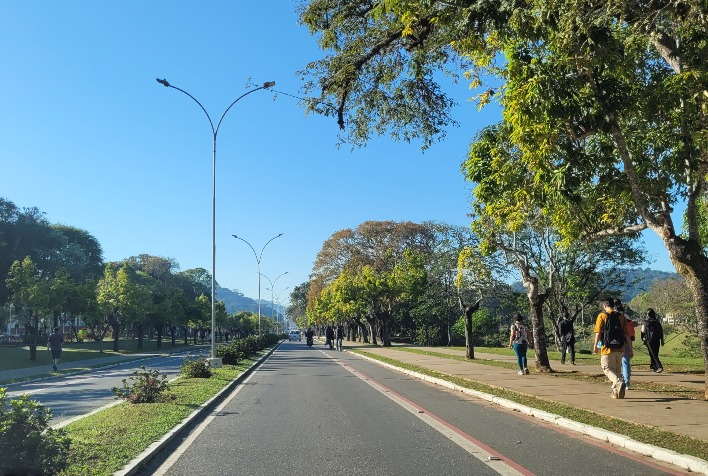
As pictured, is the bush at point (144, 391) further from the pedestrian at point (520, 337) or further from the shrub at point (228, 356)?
the shrub at point (228, 356)

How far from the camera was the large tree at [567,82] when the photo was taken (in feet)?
29.7

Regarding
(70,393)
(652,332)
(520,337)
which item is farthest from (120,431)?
(652,332)

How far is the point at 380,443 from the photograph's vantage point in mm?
8750

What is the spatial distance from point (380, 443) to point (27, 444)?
178 inches

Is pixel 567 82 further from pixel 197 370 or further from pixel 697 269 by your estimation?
pixel 197 370

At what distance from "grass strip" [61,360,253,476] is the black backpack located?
804cm

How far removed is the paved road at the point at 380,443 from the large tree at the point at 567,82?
161 inches

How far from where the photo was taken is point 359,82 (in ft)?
40.4

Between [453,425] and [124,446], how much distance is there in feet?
16.8

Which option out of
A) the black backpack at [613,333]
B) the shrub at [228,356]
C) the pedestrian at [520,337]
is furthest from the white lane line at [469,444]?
the shrub at [228,356]

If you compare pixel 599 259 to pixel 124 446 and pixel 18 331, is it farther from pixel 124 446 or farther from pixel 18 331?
pixel 18 331

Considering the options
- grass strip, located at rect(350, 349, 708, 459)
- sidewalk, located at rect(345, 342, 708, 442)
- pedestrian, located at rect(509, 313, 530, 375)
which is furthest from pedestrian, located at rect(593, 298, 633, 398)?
pedestrian, located at rect(509, 313, 530, 375)

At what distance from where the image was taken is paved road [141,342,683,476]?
718 centimetres

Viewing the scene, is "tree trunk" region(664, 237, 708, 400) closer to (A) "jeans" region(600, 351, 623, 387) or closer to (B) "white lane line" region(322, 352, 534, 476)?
(A) "jeans" region(600, 351, 623, 387)
